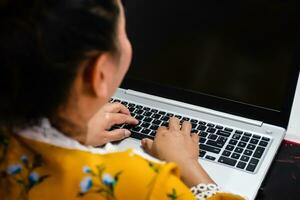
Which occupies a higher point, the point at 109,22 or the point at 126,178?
the point at 109,22

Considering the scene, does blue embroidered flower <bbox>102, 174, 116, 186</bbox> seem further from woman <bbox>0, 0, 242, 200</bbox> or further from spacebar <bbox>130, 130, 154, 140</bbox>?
spacebar <bbox>130, 130, 154, 140</bbox>

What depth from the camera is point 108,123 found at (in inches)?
39.1

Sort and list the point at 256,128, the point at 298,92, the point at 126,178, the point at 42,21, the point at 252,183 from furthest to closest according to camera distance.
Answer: the point at 298,92
the point at 256,128
the point at 252,183
the point at 126,178
the point at 42,21

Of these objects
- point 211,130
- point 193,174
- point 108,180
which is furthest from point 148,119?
point 108,180

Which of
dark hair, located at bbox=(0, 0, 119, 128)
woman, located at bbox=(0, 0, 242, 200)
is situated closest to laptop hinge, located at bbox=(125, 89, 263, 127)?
woman, located at bbox=(0, 0, 242, 200)

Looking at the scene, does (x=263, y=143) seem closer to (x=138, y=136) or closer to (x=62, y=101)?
(x=138, y=136)

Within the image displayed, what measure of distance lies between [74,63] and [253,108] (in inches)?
21.2

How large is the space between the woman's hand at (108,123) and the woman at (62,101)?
21cm

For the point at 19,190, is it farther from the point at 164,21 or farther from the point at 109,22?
the point at 164,21

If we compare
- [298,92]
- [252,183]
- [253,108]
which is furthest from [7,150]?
[298,92]

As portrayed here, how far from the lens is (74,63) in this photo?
0.58 metres

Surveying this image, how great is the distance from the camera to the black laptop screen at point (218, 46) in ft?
3.07

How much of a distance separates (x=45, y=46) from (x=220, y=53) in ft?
1.69

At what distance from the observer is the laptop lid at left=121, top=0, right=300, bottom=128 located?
94 centimetres
